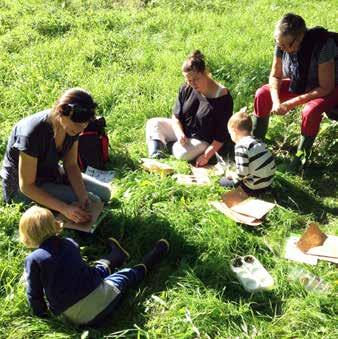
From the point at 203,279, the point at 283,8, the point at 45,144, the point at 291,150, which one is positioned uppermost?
the point at 283,8

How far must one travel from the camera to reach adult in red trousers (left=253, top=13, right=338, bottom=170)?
4504 mm

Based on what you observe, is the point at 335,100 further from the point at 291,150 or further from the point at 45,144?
the point at 45,144

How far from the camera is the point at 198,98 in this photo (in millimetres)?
5055

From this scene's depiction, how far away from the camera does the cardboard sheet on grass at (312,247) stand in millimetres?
3668

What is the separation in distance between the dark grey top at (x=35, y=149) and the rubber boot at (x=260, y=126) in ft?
→ 6.62

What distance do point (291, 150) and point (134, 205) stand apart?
75.3 inches

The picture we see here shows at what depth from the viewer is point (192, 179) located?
471 centimetres

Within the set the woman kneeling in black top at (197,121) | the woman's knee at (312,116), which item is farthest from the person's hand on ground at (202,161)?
the woman's knee at (312,116)

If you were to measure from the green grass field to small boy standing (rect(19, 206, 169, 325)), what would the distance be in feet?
0.41

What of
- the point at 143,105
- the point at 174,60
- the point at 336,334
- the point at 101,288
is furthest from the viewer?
the point at 174,60

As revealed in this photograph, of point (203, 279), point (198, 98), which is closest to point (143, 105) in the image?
point (198, 98)

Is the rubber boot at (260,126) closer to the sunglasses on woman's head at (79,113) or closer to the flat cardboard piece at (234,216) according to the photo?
the flat cardboard piece at (234,216)

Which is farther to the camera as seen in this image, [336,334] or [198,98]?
[198,98]

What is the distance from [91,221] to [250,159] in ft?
4.75
